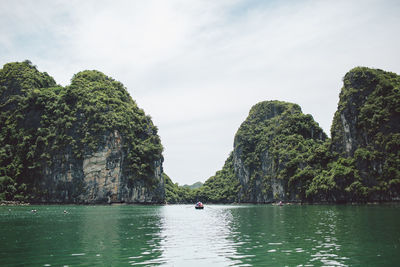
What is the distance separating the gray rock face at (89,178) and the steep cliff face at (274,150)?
166 ft

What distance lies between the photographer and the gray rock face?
9000 cm

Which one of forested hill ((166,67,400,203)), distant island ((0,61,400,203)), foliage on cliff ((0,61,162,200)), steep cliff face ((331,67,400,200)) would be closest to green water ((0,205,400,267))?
steep cliff face ((331,67,400,200))

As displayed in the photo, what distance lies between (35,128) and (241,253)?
97.8 m

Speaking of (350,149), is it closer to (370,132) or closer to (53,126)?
(370,132)

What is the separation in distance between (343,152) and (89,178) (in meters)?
67.0

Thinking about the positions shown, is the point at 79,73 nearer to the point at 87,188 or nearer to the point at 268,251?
the point at 87,188

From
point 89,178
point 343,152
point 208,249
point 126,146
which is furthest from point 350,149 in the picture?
point 208,249

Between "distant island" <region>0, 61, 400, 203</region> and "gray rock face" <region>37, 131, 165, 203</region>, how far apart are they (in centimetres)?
27

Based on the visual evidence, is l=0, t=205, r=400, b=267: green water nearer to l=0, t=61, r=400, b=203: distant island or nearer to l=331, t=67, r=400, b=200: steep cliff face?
l=331, t=67, r=400, b=200: steep cliff face

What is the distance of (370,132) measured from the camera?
7506cm

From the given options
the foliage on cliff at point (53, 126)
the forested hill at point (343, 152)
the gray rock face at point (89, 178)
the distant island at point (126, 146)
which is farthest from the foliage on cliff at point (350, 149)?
the gray rock face at point (89, 178)

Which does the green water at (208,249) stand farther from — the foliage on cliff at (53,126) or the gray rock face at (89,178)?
the foliage on cliff at (53,126)

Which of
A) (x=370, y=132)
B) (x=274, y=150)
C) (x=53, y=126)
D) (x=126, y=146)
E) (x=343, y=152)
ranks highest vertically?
(x=53, y=126)

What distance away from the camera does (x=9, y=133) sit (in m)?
98.6
